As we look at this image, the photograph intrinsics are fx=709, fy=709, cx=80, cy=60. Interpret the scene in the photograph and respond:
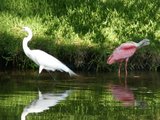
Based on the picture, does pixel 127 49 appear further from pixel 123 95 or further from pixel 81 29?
pixel 123 95

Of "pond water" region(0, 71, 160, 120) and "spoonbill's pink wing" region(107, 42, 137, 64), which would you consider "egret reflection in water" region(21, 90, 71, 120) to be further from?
"spoonbill's pink wing" region(107, 42, 137, 64)

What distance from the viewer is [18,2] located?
19.9 meters

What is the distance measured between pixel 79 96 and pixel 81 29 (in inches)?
241

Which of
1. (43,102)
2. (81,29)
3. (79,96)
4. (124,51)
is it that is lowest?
(43,102)

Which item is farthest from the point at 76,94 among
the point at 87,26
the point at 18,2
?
the point at 18,2

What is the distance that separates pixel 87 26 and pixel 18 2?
7.59 feet

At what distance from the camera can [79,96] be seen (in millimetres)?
12609

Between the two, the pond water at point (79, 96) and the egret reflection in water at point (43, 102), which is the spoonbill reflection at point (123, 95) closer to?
the pond water at point (79, 96)

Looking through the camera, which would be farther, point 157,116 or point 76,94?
point 76,94

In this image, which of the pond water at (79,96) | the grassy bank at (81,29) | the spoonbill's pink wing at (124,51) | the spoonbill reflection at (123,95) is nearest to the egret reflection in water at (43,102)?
the pond water at (79,96)

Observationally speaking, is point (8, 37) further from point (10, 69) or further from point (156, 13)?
point (156, 13)

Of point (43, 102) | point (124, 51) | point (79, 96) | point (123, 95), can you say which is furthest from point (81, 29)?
point (43, 102)

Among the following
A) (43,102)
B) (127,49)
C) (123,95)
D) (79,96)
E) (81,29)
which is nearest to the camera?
(43,102)

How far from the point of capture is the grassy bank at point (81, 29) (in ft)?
55.8
